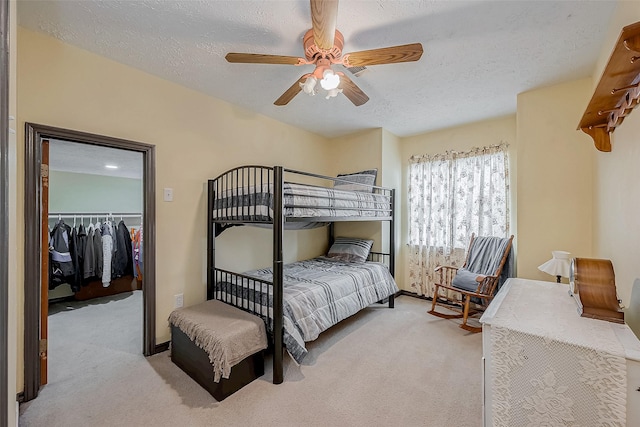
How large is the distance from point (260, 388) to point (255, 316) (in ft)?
1.61

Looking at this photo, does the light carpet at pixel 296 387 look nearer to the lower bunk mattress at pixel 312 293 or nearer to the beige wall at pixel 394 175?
the lower bunk mattress at pixel 312 293

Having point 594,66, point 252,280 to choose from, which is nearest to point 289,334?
point 252,280

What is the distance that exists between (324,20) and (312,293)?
6.48 ft

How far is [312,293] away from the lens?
233 centimetres

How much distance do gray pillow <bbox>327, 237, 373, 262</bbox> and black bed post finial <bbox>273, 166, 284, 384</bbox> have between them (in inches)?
69.0

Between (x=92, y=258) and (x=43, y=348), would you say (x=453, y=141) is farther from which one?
(x=92, y=258)

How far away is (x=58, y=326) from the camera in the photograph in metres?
2.82

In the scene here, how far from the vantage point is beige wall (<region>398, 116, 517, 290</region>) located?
10.3ft

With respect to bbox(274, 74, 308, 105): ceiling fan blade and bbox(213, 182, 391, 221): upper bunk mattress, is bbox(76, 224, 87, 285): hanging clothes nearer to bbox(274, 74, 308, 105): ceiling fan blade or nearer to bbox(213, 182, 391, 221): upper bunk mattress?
bbox(213, 182, 391, 221): upper bunk mattress

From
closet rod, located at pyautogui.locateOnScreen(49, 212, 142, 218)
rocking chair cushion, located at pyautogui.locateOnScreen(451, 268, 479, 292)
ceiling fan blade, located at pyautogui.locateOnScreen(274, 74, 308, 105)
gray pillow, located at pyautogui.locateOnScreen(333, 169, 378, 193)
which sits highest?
ceiling fan blade, located at pyautogui.locateOnScreen(274, 74, 308, 105)

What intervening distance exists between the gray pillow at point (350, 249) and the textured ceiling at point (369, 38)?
1.89m

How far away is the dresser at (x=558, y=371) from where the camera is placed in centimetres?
85

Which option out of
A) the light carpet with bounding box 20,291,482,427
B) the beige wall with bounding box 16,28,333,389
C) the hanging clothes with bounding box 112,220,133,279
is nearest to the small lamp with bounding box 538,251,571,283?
the light carpet with bounding box 20,291,482,427

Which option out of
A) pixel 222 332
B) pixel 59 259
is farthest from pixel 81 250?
pixel 222 332
